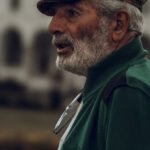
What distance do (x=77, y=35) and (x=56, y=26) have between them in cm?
12

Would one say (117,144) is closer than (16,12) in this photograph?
Yes

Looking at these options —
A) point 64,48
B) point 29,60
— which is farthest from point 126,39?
point 29,60

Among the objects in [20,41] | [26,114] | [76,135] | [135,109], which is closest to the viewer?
[135,109]

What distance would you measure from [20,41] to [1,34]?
1337 millimetres

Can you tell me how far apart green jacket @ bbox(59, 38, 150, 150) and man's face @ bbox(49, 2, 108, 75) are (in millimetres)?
101

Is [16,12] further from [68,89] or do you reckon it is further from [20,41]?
[68,89]

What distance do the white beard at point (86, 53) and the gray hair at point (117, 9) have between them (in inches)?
2.8

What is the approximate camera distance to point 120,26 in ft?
13.2

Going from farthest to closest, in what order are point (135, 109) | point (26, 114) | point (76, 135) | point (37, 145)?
point (26, 114) → point (37, 145) → point (76, 135) → point (135, 109)

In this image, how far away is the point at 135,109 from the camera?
360cm

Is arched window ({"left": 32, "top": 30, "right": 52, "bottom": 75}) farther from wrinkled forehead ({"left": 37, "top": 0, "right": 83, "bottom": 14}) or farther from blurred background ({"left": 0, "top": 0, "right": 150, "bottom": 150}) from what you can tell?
wrinkled forehead ({"left": 37, "top": 0, "right": 83, "bottom": 14})

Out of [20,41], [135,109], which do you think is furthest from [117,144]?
[20,41]

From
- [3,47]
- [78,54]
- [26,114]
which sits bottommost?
[26,114]

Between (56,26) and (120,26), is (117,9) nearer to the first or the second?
(120,26)
